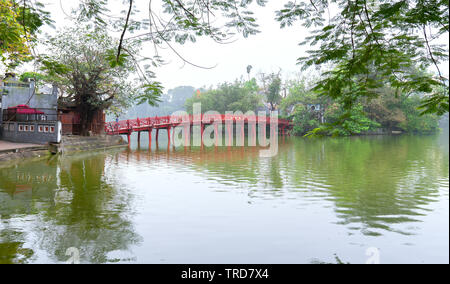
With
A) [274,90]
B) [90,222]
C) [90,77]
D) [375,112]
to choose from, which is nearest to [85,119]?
[90,77]

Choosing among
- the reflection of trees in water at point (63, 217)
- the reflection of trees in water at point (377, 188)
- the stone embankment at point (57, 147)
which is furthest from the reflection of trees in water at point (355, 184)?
the stone embankment at point (57, 147)

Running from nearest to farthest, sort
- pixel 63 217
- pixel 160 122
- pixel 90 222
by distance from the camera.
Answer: pixel 90 222 < pixel 63 217 < pixel 160 122

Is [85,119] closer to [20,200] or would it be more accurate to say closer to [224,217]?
[20,200]

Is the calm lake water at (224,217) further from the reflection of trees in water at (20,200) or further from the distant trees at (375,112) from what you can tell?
the distant trees at (375,112)

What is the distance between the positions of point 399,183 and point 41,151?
15.6m

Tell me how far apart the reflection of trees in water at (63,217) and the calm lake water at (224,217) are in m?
0.02

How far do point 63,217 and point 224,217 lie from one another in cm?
294

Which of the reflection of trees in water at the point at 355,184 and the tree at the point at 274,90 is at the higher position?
the tree at the point at 274,90

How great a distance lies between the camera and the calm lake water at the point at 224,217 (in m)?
4.58

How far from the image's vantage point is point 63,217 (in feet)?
20.0

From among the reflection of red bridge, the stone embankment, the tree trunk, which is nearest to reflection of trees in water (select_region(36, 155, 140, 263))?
the stone embankment

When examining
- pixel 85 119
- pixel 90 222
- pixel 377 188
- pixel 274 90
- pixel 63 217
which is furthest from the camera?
pixel 274 90

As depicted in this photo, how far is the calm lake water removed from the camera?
458 centimetres
